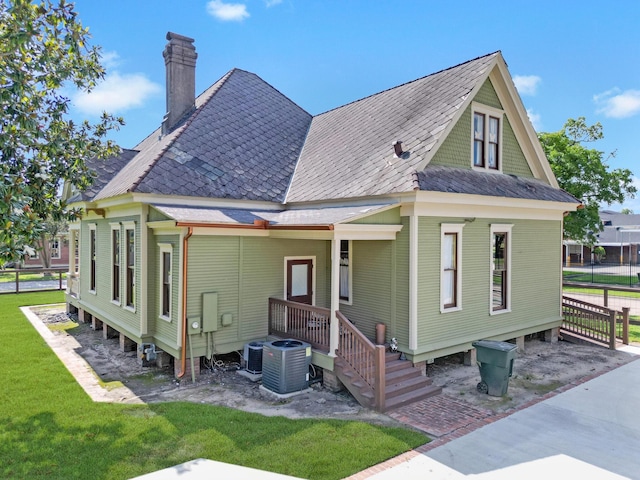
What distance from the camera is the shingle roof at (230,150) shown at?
11266mm

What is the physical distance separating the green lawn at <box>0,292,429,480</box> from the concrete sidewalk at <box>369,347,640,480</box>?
1.82 feet

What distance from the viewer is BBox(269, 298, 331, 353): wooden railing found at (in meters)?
9.50

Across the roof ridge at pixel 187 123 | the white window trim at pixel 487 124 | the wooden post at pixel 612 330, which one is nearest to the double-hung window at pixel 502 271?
the white window trim at pixel 487 124

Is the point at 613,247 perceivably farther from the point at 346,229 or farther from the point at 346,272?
the point at 346,229

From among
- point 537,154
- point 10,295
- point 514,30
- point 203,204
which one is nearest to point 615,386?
point 537,154

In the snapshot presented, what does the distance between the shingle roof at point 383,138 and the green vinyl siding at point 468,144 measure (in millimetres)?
517

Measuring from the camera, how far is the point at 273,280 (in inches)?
434

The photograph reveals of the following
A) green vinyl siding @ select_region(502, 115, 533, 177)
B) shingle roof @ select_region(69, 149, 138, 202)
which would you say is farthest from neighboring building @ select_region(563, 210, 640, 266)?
shingle roof @ select_region(69, 149, 138, 202)

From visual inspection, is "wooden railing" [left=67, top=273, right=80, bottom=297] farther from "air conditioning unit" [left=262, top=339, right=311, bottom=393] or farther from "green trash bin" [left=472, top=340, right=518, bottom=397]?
"green trash bin" [left=472, top=340, right=518, bottom=397]

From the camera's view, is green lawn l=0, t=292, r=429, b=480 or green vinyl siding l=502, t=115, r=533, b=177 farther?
green vinyl siding l=502, t=115, r=533, b=177

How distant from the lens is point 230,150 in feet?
43.2

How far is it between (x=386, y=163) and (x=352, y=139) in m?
2.86

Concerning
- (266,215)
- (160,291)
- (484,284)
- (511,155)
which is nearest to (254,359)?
(160,291)

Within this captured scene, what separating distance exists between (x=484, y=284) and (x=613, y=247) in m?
53.4
